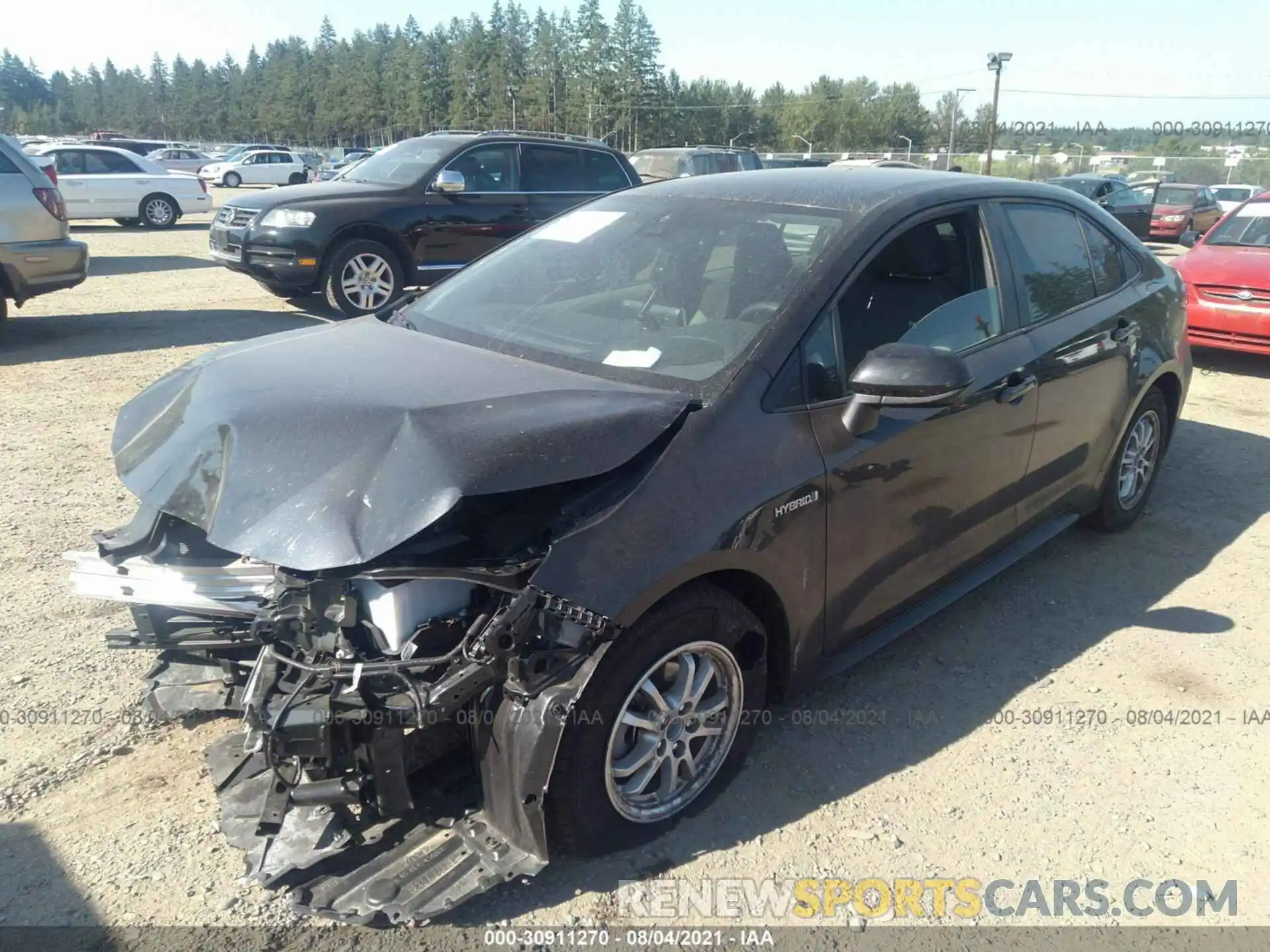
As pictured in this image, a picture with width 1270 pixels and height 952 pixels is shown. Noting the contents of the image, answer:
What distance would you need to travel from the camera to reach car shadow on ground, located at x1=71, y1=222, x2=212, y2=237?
1953 centimetres

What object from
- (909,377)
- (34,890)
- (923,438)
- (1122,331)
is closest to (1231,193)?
(1122,331)

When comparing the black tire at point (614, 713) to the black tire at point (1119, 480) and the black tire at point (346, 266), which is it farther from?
the black tire at point (346, 266)

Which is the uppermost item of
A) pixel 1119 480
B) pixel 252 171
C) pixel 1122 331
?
pixel 252 171

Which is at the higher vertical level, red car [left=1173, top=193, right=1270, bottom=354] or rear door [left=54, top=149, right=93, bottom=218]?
rear door [left=54, top=149, right=93, bottom=218]

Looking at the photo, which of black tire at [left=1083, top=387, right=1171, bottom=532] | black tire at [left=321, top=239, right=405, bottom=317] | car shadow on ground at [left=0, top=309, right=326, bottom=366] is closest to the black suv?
black tire at [left=321, top=239, right=405, bottom=317]

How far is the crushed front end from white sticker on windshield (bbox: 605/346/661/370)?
865mm

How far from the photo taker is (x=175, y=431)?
2717mm

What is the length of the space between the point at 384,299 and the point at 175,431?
7425mm

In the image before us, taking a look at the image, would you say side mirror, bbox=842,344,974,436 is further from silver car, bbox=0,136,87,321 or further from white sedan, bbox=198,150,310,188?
white sedan, bbox=198,150,310,188

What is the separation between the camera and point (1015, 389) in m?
3.53

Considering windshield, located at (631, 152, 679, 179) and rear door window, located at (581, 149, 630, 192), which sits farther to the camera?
windshield, located at (631, 152, 679, 179)

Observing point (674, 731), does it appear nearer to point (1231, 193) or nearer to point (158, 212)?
point (158, 212)

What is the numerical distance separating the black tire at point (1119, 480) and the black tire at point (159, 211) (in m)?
20.6

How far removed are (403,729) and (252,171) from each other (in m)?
36.8
